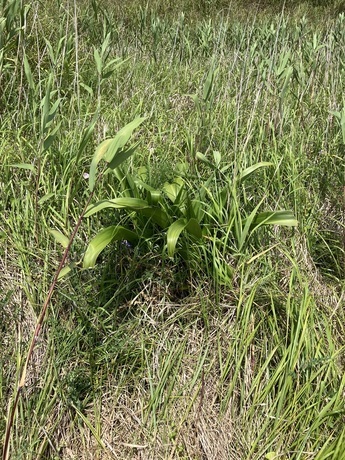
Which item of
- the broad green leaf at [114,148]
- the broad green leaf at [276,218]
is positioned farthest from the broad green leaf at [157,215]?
the broad green leaf at [114,148]

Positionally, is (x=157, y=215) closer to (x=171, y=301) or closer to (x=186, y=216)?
(x=186, y=216)

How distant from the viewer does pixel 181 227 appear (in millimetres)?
1429

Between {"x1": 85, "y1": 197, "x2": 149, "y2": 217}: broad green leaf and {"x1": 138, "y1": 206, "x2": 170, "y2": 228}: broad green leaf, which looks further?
{"x1": 138, "y1": 206, "x2": 170, "y2": 228}: broad green leaf

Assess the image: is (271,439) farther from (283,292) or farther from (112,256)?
(112,256)

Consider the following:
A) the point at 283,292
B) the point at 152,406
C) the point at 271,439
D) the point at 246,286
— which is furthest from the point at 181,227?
the point at 271,439

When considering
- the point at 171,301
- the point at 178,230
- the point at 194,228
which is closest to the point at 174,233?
the point at 178,230

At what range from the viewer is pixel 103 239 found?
1410 mm

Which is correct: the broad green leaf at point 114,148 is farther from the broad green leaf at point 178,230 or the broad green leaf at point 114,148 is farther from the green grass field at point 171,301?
→ the broad green leaf at point 178,230

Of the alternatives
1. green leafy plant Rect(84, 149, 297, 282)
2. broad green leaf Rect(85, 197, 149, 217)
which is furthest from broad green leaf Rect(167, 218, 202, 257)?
broad green leaf Rect(85, 197, 149, 217)

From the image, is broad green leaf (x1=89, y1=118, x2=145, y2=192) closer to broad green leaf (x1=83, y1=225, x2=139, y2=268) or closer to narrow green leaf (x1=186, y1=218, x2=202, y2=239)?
broad green leaf (x1=83, y1=225, x2=139, y2=268)

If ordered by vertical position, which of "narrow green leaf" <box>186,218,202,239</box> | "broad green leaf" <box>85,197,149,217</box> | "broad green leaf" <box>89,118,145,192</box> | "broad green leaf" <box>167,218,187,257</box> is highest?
"broad green leaf" <box>89,118,145,192</box>

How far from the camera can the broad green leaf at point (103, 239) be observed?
1351 millimetres

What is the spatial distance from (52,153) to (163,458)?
116cm

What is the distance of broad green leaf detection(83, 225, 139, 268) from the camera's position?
135cm
